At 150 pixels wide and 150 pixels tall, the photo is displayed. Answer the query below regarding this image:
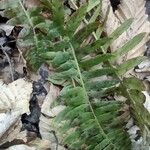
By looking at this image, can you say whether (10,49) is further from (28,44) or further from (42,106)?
(42,106)

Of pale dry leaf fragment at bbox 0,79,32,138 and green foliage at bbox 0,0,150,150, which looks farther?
pale dry leaf fragment at bbox 0,79,32,138

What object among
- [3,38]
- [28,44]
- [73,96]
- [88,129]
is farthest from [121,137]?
[3,38]

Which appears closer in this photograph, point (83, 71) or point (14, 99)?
point (83, 71)

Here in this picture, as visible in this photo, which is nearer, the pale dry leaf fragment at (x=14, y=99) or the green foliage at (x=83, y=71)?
the green foliage at (x=83, y=71)

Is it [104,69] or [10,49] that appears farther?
[10,49]
